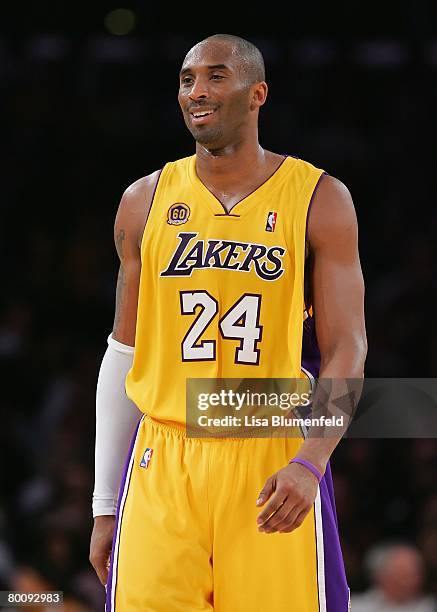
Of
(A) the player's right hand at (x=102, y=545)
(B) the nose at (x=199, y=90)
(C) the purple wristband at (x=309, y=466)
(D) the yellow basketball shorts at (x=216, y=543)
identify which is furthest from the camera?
(A) the player's right hand at (x=102, y=545)

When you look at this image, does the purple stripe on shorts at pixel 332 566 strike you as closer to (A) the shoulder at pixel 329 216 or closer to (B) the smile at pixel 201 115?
(A) the shoulder at pixel 329 216

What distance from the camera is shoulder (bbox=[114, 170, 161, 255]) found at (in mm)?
3596

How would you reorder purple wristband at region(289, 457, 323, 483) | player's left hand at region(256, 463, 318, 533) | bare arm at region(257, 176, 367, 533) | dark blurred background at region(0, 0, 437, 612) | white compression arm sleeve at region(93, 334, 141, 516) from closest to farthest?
player's left hand at region(256, 463, 318, 533) < purple wristband at region(289, 457, 323, 483) < bare arm at region(257, 176, 367, 533) < white compression arm sleeve at region(93, 334, 141, 516) < dark blurred background at region(0, 0, 437, 612)

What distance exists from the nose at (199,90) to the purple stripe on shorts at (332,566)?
1164 mm

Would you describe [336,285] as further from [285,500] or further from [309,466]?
[285,500]

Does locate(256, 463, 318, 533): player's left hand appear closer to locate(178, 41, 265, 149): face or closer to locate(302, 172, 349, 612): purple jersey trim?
locate(302, 172, 349, 612): purple jersey trim

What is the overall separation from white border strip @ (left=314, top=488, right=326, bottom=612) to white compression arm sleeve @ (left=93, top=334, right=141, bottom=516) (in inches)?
25.5

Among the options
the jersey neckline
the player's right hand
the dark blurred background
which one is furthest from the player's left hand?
the dark blurred background

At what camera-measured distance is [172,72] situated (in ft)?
29.7

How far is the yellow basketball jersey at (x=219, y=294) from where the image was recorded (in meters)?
3.39

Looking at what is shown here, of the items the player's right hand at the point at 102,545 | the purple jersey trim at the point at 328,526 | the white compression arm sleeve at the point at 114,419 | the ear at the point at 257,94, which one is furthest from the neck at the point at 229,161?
the player's right hand at the point at 102,545

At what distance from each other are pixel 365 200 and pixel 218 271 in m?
5.53

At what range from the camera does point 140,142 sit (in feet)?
29.2

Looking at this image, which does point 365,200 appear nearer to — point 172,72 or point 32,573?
point 172,72
